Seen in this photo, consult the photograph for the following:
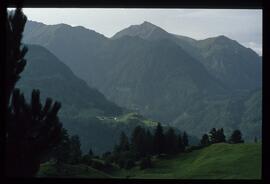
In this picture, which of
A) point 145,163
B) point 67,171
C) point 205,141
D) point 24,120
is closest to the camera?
point 24,120

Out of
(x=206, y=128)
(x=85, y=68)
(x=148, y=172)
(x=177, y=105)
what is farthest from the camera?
(x=85, y=68)

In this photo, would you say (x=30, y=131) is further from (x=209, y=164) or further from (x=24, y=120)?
(x=209, y=164)

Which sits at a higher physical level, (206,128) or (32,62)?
(32,62)

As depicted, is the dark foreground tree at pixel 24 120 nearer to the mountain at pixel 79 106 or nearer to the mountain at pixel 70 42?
the mountain at pixel 79 106

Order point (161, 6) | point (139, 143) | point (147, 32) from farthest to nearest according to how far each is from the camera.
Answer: point (147, 32)
point (139, 143)
point (161, 6)

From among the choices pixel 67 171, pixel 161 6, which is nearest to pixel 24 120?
pixel 161 6

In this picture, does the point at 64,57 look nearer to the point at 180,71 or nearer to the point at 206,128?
the point at 180,71
